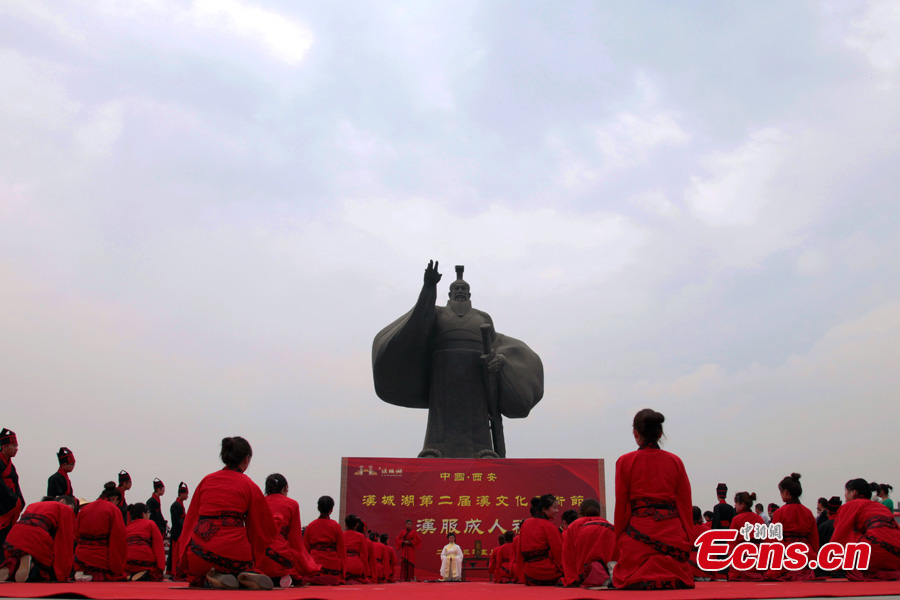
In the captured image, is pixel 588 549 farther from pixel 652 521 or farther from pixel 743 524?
pixel 743 524

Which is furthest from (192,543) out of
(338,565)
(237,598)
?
(338,565)

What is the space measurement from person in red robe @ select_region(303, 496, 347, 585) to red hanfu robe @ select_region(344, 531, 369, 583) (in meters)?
0.50

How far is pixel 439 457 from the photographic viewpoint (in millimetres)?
11391

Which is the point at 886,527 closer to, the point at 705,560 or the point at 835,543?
the point at 835,543

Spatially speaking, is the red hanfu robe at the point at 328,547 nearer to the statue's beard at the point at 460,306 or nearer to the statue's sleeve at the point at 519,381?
the statue's sleeve at the point at 519,381

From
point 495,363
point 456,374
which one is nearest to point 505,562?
point 495,363

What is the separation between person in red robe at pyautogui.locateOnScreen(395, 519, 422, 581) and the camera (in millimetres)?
9930

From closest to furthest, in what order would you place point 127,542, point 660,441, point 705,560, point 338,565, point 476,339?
point 660,441
point 705,560
point 338,565
point 127,542
point 476,339

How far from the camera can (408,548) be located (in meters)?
9.94

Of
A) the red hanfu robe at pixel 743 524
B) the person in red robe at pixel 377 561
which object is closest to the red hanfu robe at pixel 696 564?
the red hanfu robe at pixel 743 524

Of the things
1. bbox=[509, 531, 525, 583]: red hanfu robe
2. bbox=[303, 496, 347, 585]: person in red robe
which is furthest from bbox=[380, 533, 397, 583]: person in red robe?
bbox=[303, 496, 347, 585]: person in red robe

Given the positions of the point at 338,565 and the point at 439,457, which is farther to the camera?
the point at 439,457

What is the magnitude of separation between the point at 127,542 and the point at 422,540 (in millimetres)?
4219

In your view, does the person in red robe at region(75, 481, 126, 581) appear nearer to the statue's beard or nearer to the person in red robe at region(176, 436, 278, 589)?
the person in red robe at region(176, 436, 278, 589)
